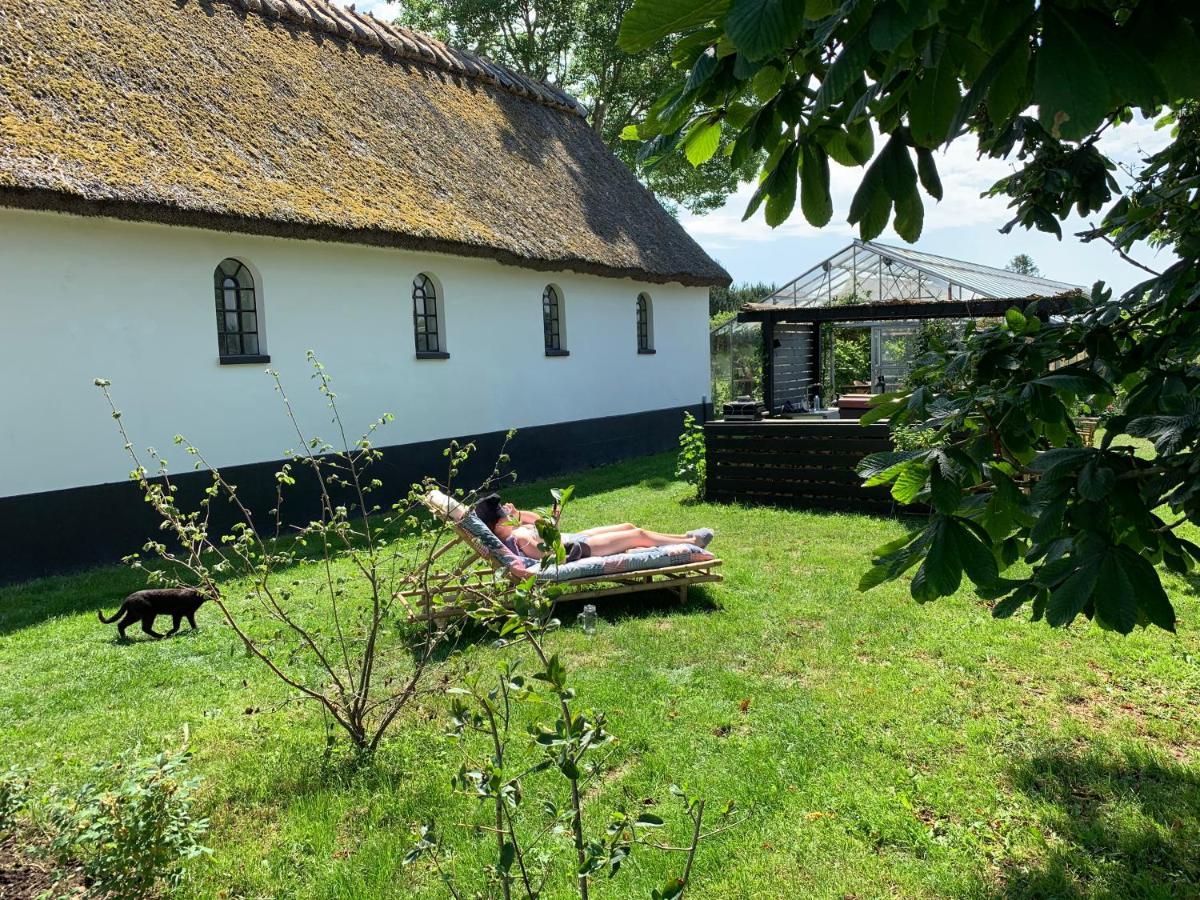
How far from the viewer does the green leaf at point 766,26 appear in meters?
1.17

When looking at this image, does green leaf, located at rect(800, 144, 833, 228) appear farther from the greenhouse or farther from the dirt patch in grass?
the greenhouse

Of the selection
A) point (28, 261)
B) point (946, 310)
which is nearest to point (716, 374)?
point (946, 310)

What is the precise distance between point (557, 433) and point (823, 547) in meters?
7.30

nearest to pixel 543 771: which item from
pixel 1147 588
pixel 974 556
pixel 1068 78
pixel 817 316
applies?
pixel 974 556

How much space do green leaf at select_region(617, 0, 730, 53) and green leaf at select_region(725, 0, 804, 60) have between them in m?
0.14

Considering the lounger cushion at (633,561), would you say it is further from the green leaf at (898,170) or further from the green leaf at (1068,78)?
the green leaf at (1068,78)

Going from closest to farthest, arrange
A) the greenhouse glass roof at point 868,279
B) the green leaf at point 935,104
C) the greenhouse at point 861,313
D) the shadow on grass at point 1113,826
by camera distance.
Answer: the green leaf at point 935,104, the shadow on grass at point 1113,826, the greenhouse at point 861,313, the greenhouse glass roof at point 868,279

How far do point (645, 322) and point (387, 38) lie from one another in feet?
24.3

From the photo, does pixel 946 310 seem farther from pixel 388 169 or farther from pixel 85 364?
pixel 85 364

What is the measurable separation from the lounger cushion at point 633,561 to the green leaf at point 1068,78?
5.22 meters

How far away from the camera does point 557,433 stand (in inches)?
581

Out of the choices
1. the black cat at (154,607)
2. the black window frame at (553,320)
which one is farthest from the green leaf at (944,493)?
the black window frame at (553,320)

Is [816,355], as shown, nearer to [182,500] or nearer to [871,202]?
[182,500]

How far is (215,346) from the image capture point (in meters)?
9.47
